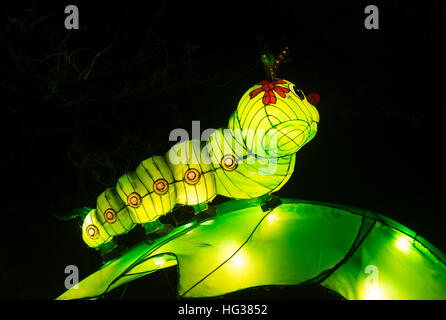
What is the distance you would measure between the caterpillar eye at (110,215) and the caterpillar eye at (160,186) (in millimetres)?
605

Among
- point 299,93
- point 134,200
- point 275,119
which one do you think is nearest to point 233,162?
point 275,119

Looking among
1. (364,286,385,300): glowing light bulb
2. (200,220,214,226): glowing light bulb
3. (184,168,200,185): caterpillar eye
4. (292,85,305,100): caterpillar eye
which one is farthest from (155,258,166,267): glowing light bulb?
(292,85,305,100): caterpillar eye

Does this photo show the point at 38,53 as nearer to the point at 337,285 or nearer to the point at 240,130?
the point at 240,130

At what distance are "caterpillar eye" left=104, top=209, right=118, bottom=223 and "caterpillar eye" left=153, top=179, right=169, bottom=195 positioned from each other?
23.8 inches

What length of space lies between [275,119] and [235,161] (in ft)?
2.02

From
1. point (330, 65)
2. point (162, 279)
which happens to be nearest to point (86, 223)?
point (162, 279)

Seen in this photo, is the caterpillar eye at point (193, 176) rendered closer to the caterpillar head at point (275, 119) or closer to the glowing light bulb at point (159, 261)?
the caterpillar head at point (275, 119)

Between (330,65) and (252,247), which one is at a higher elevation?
(330,65)

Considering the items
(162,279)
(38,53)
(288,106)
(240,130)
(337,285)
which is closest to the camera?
(337,285)

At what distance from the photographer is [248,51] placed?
6047mm

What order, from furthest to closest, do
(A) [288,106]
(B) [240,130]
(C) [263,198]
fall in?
Answer: (C) [263,198] < (B) [240,130] < (A) [288,106]

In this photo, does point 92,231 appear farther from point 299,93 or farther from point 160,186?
point 299,93

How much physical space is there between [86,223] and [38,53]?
2.75 metres

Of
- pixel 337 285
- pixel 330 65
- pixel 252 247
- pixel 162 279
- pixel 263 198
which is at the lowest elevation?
pixel 162 279
